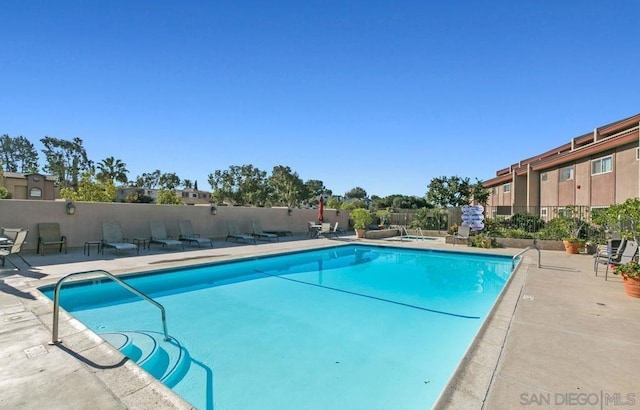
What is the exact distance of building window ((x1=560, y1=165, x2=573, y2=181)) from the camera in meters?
19.3

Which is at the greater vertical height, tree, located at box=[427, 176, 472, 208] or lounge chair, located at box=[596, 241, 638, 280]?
tree, located at box=[427, 176, 472, 208]

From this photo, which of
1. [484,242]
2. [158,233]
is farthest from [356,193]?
[158,233]

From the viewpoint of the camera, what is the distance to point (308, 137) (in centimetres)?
2222

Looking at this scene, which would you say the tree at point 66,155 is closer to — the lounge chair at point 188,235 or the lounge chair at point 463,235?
the lounge chair at point 188,235

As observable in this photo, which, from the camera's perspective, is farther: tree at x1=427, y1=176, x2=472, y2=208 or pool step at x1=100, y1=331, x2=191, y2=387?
tree at x1=427, y1=176, x2=472, y2=208

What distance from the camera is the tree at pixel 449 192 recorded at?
22.5 metres

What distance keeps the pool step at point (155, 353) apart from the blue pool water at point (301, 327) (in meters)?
0.03

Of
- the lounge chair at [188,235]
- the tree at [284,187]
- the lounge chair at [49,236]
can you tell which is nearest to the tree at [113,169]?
the tree at [284,187]

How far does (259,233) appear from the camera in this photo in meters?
14.7

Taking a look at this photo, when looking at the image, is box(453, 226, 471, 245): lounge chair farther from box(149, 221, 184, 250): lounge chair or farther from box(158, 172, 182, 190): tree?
box(158, 172, 182, 190): tree

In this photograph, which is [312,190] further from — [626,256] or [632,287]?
[632,287]

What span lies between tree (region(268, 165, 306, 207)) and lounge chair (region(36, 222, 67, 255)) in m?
40.6

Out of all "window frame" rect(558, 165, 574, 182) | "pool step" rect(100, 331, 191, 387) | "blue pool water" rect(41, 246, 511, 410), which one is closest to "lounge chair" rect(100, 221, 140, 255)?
"blue pool water" rect(41, 246, 511, 410)

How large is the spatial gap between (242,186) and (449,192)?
33.5 metres
